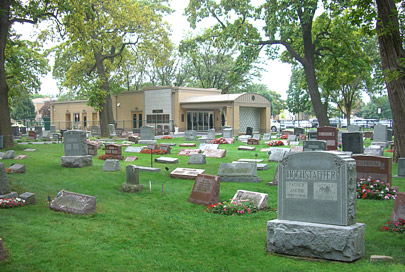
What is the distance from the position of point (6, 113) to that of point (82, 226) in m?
16.1

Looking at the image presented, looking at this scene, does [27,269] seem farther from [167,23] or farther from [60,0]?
[167,23]

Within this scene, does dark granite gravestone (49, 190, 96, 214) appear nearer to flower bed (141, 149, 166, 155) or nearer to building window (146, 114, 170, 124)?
flower bed (141, 149, 166, 155)

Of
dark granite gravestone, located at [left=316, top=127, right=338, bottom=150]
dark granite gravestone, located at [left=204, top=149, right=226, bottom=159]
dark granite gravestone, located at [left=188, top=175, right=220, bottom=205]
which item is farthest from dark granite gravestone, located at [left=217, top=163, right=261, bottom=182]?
dark granite gravestone, located at [left=316, top=127, right=338, bottom=150]

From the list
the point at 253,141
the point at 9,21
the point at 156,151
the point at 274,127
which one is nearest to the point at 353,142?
the point at 156,151

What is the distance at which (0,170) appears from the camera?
343 inches

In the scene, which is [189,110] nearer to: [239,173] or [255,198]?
[239,173]

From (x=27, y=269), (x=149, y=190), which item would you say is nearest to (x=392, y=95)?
(x=149, y=190)

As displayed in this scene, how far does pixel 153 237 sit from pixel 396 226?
4.54m

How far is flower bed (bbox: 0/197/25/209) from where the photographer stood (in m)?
8.48

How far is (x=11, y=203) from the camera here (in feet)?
28.2

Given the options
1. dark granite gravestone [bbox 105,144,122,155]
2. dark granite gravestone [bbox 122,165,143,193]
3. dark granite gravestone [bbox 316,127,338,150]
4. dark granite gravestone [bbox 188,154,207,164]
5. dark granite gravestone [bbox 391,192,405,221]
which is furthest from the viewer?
dark granite gravestone [bbox 316,127,338,150]

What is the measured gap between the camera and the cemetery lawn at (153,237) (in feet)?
18.9

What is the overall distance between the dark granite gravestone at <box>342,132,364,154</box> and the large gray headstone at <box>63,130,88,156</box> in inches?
423

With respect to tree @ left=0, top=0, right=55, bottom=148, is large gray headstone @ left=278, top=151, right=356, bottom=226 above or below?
below
